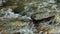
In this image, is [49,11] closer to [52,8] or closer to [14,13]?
[52,8]

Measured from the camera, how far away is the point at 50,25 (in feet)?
10.00

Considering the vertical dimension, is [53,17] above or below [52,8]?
below

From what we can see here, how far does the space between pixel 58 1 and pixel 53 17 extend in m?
0.75

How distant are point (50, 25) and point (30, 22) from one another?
1.10 feet

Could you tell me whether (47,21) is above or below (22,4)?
below

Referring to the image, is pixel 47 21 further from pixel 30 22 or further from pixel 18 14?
pixel 18 14

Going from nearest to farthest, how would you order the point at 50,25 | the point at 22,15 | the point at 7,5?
the point at 50,25
the point at 22,15
the point at 7,5

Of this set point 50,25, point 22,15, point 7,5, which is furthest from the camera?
point 7,5

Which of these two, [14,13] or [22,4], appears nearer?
[14,13]

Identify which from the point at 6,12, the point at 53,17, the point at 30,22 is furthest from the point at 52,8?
the point at 6,12

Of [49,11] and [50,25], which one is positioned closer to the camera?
[50,25]

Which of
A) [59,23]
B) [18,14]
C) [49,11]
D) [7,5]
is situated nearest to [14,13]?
[18,14]

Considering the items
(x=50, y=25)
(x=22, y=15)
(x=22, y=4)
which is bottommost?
(x=50, y=25)

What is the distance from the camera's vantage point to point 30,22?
314 centimetres
